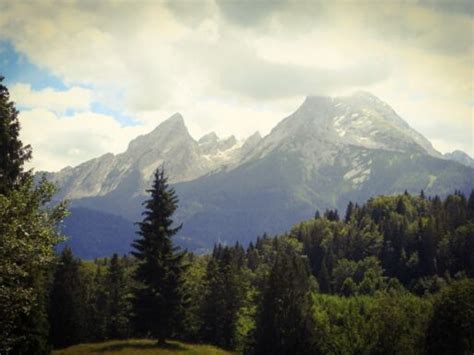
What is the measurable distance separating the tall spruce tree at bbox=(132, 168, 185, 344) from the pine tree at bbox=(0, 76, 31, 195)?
2067 cm

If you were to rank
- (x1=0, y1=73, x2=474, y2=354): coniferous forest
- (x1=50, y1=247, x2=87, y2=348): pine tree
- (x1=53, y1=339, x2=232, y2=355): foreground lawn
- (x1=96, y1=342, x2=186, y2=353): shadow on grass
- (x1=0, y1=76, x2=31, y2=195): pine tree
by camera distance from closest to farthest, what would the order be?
(x1=0, y1=73, x2=474, y2=354): coniferous forest < (x1=0, y1=76, x2=31, y2=195): pine tree < (x1=53, y1=339, x2=232, y2=355): foreground lawn < (x1=96, y1=342, x2=186, y2=353): shadow on grass < (x1=50, y1=247, x2=87, y2=348): pine tree

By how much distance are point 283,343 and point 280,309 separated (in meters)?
5.64

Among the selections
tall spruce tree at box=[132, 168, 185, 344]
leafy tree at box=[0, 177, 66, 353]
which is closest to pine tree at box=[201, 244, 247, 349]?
tall spruce tree at box=[132, 168, 185, 344]

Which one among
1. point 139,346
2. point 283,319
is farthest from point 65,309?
point 139,346

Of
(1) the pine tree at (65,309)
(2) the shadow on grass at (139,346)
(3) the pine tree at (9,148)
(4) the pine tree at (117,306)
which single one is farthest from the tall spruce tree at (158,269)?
(4) the pine tree at (117,306)

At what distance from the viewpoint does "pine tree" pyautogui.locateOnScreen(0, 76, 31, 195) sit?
4153 centimetres

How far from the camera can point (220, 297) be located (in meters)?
103

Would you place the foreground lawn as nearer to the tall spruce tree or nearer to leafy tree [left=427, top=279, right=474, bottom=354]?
the tall spruce tree

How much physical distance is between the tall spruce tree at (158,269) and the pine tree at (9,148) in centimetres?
2067

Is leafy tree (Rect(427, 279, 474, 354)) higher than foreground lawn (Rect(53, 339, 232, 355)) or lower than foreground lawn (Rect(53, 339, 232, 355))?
higher

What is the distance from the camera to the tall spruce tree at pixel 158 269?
62156mm

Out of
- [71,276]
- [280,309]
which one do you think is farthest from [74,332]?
[280,309]

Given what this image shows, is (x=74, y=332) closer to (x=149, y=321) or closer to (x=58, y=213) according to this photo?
(x=149, y=321)

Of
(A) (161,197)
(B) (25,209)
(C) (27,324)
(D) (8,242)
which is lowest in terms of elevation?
(C) (27,324)
